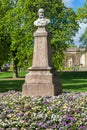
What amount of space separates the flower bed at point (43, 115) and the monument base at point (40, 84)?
2.44 meters

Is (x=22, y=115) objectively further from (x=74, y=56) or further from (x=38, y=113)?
(x=74, y=56)

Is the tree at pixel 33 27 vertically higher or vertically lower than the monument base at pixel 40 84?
higher

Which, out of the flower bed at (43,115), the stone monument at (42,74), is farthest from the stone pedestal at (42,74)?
the flower bed at (43,115)

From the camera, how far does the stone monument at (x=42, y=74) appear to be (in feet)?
47.5

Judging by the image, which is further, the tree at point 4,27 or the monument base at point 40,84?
the tree at point 4,27

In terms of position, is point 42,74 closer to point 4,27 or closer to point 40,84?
point 40,84

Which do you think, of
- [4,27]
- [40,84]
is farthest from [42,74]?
[4,27]

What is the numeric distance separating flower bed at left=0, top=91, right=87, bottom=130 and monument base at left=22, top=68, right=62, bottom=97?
2.44 m

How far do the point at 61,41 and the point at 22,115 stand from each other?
3185 cm

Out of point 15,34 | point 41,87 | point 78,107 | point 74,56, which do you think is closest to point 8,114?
point 78,107

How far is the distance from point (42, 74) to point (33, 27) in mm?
27155

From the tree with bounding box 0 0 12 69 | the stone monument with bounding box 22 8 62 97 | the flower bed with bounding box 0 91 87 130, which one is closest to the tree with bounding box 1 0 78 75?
the tree with bounding box 0 0 12 69

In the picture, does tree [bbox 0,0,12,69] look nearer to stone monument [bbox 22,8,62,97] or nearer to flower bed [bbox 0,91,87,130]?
stone monument [bbox 22,8,62,97]

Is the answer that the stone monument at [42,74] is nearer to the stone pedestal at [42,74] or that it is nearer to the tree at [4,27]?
the stone pedestal at [42,74]
